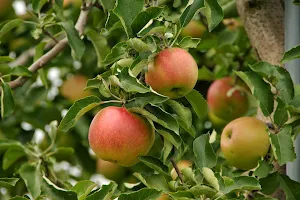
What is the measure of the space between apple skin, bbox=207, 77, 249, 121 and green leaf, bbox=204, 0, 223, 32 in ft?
2.34

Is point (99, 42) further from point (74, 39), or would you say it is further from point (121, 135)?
point (121, 135)

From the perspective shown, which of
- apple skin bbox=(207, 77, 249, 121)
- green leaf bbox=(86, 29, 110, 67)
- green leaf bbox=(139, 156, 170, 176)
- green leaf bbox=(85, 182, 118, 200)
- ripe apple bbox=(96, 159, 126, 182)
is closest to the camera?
green leaf bbox=(85, 182, 118, 200)

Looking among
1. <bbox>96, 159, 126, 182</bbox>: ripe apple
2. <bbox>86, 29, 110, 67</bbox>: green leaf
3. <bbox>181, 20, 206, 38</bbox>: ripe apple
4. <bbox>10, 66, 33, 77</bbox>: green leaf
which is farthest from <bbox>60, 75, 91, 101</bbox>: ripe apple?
<bbox>10, 66, 33, 77</bbox>: green leaf

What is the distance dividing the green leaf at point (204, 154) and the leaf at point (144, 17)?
0.26m

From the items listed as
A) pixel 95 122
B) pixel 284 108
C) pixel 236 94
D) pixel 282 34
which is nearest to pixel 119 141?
pixel 95 122

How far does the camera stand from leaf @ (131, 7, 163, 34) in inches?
51.2

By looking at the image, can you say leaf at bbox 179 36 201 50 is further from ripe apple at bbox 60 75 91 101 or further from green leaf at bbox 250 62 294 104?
ripe apple at bbox 60 75 91 101

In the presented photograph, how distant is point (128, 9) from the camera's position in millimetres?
1331

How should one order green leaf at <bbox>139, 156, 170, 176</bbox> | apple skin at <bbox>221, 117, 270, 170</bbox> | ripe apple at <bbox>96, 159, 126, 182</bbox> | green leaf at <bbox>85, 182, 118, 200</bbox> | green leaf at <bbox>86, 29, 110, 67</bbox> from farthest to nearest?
ripe apple at <bbox>96, 159, 126, 182</bbox>
green leaf at <bbox>86, 29, 110, 67</bbox>
apple skin at <bbox>221, 117, 270, 170</bbox>
green leaf at <bbox>139, 156, 170, 176</bbox>
green leaf at <bbox>85, 182, 118, 200</bbox>

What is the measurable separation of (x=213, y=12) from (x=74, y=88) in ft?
3.64

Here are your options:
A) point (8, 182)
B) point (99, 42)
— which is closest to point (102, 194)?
point (8, 182)

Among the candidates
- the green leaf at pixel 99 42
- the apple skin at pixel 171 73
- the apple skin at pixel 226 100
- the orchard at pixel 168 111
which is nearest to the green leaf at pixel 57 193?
the orchard at pixel 168 111

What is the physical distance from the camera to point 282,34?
1661mm

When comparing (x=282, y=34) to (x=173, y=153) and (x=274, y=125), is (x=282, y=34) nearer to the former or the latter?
(x=274, y=125)
